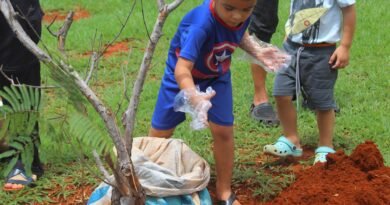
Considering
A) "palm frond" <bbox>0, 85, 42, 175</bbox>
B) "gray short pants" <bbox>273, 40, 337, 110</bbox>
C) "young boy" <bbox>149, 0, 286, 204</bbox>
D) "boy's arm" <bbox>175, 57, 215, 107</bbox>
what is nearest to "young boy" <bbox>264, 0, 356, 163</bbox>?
"gray short pants" <bbox>273, 40, 337, 110</bbox>

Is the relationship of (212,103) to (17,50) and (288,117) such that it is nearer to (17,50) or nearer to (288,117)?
(288,117)

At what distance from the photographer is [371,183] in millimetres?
3219

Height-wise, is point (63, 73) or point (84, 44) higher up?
point (63, 73)

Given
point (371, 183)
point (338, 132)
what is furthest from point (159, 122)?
point (338, 132)

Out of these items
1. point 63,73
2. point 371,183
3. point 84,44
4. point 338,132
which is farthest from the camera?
point 84,44

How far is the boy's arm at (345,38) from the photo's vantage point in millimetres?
3713

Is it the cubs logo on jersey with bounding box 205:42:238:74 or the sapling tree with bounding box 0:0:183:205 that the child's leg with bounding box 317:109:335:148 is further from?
the sapling tree with bounding box 0:0:183:205

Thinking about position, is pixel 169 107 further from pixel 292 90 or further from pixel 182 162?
pixel 292 90

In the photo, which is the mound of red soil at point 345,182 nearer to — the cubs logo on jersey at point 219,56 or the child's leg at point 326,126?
the child's leg at point 326,126

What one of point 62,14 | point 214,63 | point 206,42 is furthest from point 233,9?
point 62,14

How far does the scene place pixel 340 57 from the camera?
12.2ft

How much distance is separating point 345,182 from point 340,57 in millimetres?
791

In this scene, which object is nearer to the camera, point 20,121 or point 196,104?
point 20,121

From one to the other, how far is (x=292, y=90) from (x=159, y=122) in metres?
0.89
